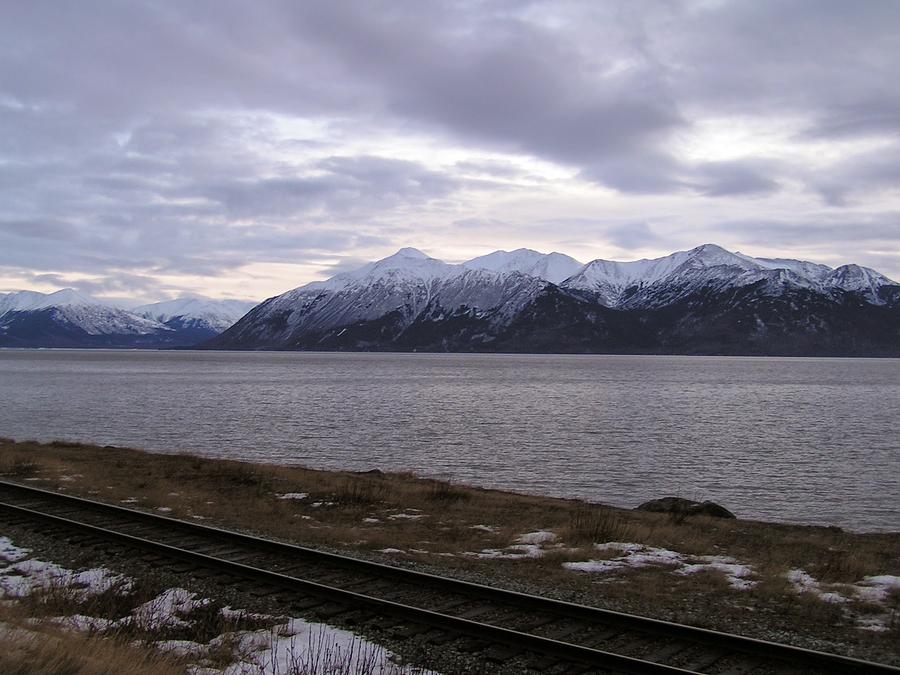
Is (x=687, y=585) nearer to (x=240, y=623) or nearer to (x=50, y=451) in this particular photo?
(x=240, y=623)

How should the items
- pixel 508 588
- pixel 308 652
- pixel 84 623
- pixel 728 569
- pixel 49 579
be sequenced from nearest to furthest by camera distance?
1. pixel 308 652
2. pixel 84 623
3. pixel 49 579
4. pixel 508 588
5. pixel 728 569

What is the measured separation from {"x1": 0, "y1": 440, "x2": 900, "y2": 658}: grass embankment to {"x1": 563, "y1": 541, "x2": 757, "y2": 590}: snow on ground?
0.10m

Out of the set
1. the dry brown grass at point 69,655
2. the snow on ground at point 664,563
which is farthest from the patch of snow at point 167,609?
the snow on ground at point 664,563

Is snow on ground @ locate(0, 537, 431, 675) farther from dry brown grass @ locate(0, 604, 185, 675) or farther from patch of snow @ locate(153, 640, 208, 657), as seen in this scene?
dry brown grass @ locate(0, 604, 185, 675)

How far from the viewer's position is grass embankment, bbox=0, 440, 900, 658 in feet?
46.1

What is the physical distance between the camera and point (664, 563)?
17.8 metres

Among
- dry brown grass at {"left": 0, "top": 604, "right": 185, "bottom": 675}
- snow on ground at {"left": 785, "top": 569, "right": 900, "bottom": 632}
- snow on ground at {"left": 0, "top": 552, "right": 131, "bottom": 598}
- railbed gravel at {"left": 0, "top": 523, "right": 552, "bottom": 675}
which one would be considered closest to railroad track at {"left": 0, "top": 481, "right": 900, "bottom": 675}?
railbed gravel at {"left": 0, "top": 523, "right": 552, "bottom": 675}

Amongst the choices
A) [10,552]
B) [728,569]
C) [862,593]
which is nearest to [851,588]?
[862,593]

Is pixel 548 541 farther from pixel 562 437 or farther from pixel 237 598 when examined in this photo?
pixel 562 437

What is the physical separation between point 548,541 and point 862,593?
7.83 m

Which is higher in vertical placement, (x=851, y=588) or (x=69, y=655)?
(x=69, y=655)

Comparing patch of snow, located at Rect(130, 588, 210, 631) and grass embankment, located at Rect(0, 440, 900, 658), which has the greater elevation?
patch of snow, located at Rect(130, 588, 210, 631)

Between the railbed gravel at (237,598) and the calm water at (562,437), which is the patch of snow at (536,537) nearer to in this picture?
the railbed gravel at (237,598)

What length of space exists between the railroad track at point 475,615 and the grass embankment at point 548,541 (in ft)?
5.56
